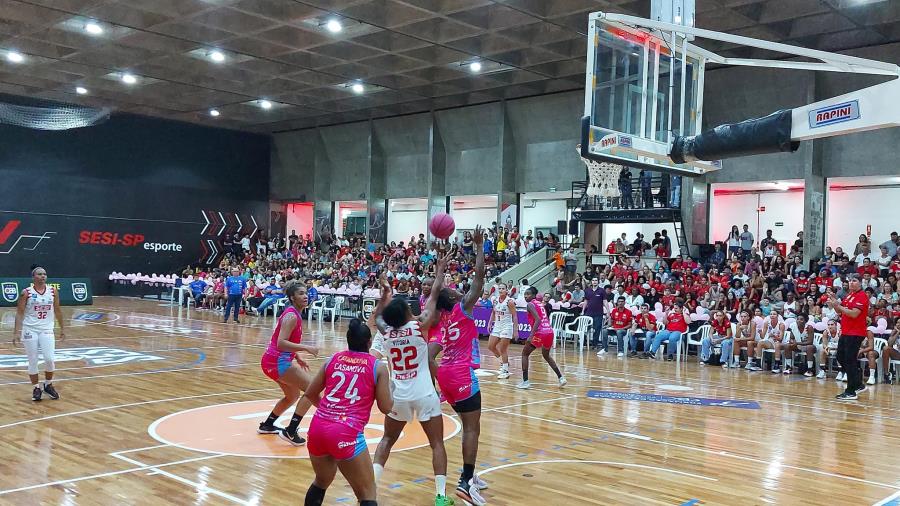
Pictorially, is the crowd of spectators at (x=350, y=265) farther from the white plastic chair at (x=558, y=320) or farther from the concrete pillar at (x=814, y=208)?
the concrete pillar at (x=814, y=208)

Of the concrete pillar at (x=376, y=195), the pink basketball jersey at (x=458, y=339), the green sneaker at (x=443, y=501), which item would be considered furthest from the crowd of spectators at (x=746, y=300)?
the concrete pillar at (x=376, y=195)

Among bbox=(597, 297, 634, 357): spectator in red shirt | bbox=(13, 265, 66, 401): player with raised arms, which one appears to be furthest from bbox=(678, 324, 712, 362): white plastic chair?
bbox=(13, 265, 66, 401): player with raised arms

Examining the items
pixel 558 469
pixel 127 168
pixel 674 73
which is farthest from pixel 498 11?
pixel 127 168

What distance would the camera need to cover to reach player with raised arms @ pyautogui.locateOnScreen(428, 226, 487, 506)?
5742mm

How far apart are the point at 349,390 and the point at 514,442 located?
12.6ft

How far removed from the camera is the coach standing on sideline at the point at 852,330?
36.6 ft

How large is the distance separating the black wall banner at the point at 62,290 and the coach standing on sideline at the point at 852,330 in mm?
24408

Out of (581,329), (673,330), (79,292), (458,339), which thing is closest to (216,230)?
(79,292)

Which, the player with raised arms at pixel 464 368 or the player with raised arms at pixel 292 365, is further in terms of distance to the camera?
the player with raised arms at pixel 292 365

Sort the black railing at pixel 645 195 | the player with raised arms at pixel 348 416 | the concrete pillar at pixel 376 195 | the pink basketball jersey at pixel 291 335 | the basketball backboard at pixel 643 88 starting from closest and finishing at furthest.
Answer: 1. the player with raised arms at pixel 348 416
2. the pink basketball jersey at pixel 291 335
3. the basketball backboard at pixel 643 88
4. the black railing at pixel 645 195
5. the concrete pillar at pixel 376 195

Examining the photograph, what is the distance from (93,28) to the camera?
19625 millimetres

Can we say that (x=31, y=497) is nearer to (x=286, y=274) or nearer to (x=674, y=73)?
(x=674, y=73)

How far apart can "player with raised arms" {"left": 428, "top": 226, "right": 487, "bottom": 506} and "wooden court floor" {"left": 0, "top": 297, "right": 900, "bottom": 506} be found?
1.09 ft

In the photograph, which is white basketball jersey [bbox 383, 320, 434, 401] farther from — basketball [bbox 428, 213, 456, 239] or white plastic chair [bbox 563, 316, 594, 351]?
white plastic chair [bbox 563, 316, 594, 351]
